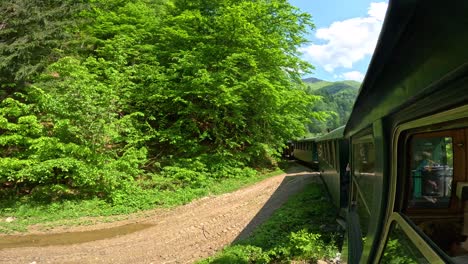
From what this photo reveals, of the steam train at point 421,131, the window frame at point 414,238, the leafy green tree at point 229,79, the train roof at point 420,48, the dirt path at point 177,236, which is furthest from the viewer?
the leafy green tree at point 229,79

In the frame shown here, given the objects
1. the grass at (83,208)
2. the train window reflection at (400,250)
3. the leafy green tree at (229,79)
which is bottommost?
the grass at (83,208)

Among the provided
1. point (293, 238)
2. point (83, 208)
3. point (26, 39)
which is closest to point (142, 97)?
point (26, 39)

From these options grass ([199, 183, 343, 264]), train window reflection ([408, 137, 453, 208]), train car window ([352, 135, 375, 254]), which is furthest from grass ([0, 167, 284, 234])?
train window reflection ([408, 137, 453, 208])

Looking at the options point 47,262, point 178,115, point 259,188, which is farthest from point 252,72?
point 47,262

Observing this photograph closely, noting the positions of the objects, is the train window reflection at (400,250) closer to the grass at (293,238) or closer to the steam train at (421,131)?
the steam train at (421,131)

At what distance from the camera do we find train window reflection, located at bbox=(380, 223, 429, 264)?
1.63m

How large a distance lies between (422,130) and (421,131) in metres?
0.03

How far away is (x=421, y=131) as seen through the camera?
1.66 meters

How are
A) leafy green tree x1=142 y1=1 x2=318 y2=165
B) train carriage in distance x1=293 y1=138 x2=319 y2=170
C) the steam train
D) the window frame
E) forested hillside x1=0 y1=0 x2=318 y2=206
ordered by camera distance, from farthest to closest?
train carriage in distance x1=293 y1=138 x2=319 y2=170 → leafy green tree x1=142 y1=1 x2=318 y2=165 → forested hillside x1=0 y1=0 x2=318 y2=206 → the window frame → the steam train

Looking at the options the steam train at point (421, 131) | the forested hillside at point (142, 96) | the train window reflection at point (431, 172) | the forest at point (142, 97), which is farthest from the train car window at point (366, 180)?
the forested hillside at point (142, 96)

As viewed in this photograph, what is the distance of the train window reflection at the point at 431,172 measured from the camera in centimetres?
163

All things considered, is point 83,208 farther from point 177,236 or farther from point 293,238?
point 293,238

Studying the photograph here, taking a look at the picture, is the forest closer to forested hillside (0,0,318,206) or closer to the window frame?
forested hillside (0,0,318,206)

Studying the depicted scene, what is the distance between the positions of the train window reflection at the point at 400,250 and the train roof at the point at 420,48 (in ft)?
2.21
